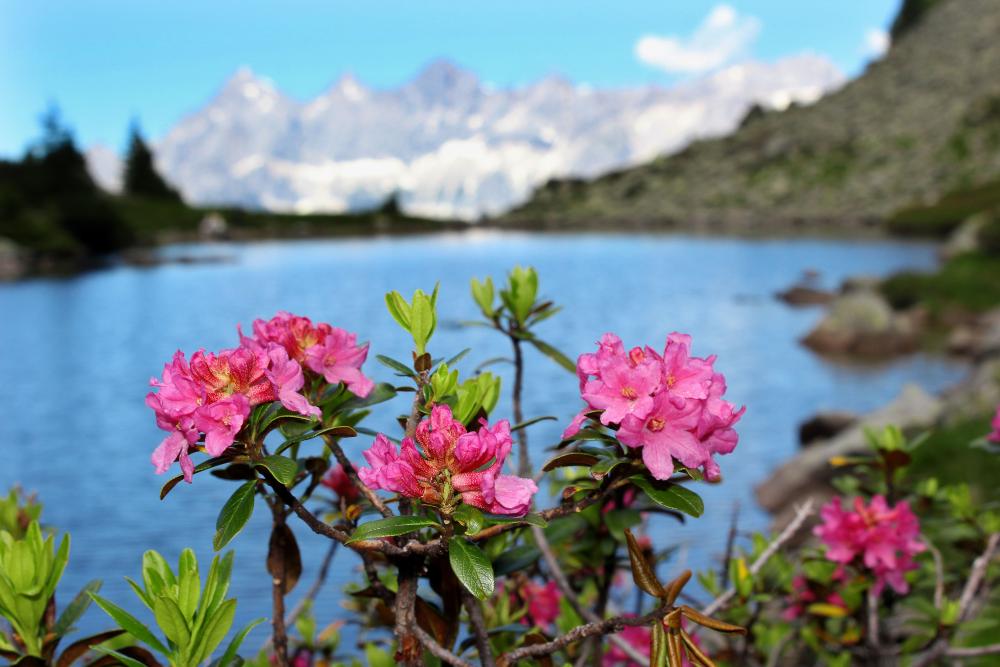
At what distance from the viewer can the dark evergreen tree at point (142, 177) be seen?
105000mm

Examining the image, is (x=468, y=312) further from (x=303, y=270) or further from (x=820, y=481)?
(x=303, y=270)

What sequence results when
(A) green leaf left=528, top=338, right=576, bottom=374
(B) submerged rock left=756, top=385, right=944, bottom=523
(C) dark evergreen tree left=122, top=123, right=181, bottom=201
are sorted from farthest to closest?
(C) dark evergreen tree left=122, top=123, right=181, bottom=201
(B) submerged rock left=756, top=385, right=944, bottom=523
(A) green leaf left=528, top=338, right=576, bottom=374

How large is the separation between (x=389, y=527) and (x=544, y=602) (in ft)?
7.24

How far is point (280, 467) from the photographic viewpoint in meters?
1.71

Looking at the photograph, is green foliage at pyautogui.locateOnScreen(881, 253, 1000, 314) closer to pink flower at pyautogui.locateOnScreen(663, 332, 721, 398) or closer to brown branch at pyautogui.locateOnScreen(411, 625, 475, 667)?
pink flower at pyautogui.locateOnScreen(663, 332, 721, 398)

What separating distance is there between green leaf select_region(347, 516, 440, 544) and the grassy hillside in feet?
258

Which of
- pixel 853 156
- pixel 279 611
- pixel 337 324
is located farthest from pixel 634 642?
pixel 853 156

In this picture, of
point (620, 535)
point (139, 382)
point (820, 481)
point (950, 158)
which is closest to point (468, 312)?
point (139, 382)

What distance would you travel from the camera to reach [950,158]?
3135 inches

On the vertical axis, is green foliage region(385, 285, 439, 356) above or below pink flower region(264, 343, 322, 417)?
above

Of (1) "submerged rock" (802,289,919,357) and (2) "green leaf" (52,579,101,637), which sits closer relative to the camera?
(2) "green leaf" (52,579,101,637)

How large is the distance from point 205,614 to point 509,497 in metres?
0.68

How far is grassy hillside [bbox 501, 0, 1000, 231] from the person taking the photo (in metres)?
80.3

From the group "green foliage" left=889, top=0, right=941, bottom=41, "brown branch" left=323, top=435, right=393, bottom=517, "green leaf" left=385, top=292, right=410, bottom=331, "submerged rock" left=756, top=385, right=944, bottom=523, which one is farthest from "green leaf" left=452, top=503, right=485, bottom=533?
"green foliage" left=889, top=0, right=941, bottom=41
